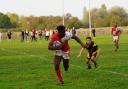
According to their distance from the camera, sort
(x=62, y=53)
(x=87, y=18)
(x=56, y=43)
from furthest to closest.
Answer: (x=87, y=18), (x=62, y=53), (x=56, y=43)

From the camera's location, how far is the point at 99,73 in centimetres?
1895

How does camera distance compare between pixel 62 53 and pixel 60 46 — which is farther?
pixel 62 53

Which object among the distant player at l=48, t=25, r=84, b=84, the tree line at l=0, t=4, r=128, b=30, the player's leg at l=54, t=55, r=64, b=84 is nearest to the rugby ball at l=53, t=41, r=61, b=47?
the distant player at l=48, t=25, r=84, b=84

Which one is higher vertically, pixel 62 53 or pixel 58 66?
pixel 62 53

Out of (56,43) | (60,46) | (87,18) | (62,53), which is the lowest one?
(87,18)

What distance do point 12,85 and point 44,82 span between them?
122cm

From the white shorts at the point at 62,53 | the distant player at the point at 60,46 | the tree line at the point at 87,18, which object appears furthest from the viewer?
the tree line at the point at 87,18

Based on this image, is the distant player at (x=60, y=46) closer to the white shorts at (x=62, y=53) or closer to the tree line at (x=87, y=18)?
the white shorts at (x=62, y=53)

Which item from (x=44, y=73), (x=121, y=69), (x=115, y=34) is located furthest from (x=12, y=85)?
(x=115, y=34)

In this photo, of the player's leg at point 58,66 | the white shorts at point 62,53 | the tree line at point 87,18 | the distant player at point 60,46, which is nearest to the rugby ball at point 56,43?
the distant player at point 60,46

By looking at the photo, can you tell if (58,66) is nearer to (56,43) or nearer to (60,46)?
(60,46)

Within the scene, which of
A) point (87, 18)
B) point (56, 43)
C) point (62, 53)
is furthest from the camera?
point (87, 18)

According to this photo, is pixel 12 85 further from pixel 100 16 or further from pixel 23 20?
pixel 23 20

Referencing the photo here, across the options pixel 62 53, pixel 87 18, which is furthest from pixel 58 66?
pixel 87 18
